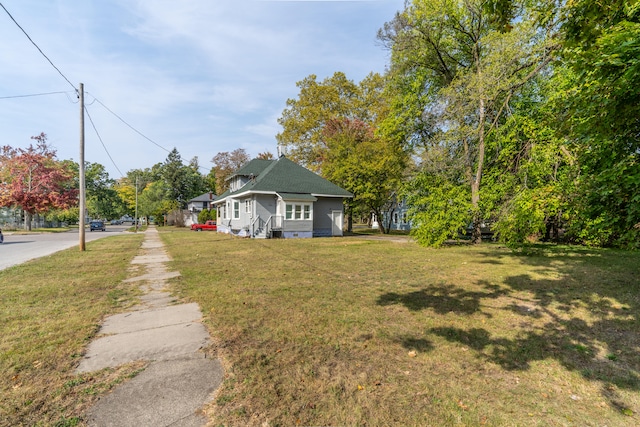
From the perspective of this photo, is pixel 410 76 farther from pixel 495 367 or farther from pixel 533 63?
pixel 495 367

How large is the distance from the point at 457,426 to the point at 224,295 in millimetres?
4876

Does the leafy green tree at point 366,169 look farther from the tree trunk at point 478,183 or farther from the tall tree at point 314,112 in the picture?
the tree trunk at point 478,183

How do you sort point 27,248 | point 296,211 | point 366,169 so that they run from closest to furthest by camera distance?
point 27,248
point 296,211
point 366,169

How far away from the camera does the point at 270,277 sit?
803cm

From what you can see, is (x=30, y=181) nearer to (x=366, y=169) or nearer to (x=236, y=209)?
(x=236, y=209)

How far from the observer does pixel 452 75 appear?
18078mm

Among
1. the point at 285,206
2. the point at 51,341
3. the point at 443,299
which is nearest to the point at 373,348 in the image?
the point at 443,299

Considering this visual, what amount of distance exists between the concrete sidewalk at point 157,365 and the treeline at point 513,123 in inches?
236

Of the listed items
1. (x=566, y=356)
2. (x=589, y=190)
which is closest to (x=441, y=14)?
(x=589, y=190)

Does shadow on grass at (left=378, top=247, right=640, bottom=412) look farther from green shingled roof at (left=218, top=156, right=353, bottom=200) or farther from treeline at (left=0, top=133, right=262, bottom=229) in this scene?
treeline at (left=0, top=133, right=262, bottom=229)

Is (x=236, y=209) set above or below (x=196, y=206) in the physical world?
below

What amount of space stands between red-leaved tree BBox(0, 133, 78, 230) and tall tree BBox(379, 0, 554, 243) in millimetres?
36553

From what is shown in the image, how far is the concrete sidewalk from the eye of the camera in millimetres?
2508

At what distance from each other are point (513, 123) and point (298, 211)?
13.9 metres
